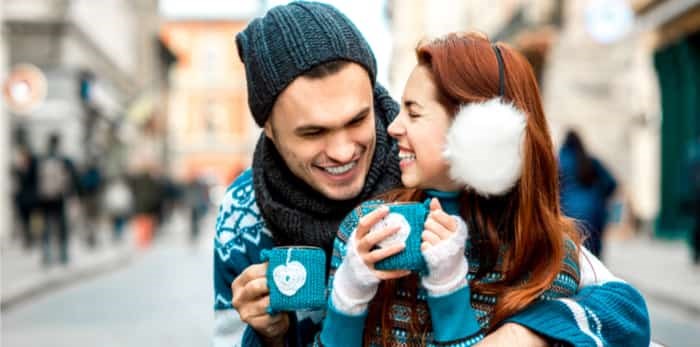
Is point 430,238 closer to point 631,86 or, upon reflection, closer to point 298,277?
point 298,277

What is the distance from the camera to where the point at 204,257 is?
15.3 m

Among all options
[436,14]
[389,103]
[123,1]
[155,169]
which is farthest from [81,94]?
[436,14]

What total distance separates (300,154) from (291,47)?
27 centimetres

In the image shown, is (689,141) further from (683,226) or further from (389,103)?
(389,103)

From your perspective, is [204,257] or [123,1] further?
[123,1]

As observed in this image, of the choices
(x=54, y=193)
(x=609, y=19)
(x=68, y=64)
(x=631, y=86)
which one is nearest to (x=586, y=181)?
(x=54, y=193)

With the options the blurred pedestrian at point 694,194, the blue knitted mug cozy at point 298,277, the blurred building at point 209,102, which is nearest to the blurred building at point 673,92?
the blurred pedestrian at point 694,194

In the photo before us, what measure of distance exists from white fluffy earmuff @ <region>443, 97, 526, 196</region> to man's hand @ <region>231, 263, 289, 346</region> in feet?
1.76

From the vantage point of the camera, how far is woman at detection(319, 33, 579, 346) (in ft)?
6.32

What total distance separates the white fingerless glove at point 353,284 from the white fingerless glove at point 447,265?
0.37 ft

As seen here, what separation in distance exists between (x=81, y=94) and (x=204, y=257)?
8.01m

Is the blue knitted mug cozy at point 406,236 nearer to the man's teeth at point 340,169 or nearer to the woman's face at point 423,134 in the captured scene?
the woman's face at point 423,134

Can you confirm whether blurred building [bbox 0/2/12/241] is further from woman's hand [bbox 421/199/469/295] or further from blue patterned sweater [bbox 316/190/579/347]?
woman's hand [bbox 421/199/469/295]

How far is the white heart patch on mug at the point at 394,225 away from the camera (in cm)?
188
